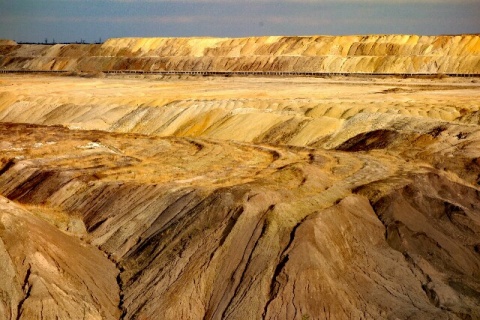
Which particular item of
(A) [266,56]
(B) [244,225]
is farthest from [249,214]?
(A) [266,56]

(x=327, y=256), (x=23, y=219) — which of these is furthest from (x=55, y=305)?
(x=327, y=256)

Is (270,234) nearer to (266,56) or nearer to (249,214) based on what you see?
(249,214)

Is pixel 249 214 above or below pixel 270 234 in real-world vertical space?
above

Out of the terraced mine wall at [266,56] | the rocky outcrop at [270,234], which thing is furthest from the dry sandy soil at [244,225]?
the terraced mine wall at [266,56]

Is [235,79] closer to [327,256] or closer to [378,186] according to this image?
[378,186]

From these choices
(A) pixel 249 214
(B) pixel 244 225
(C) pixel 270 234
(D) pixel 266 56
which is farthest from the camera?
(D) pixel 266 56

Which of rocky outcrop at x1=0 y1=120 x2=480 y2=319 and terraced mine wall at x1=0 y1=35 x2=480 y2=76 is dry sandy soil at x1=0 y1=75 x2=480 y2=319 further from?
terraced mine wall at x1=0 y1=35 x2=480 y2=76
